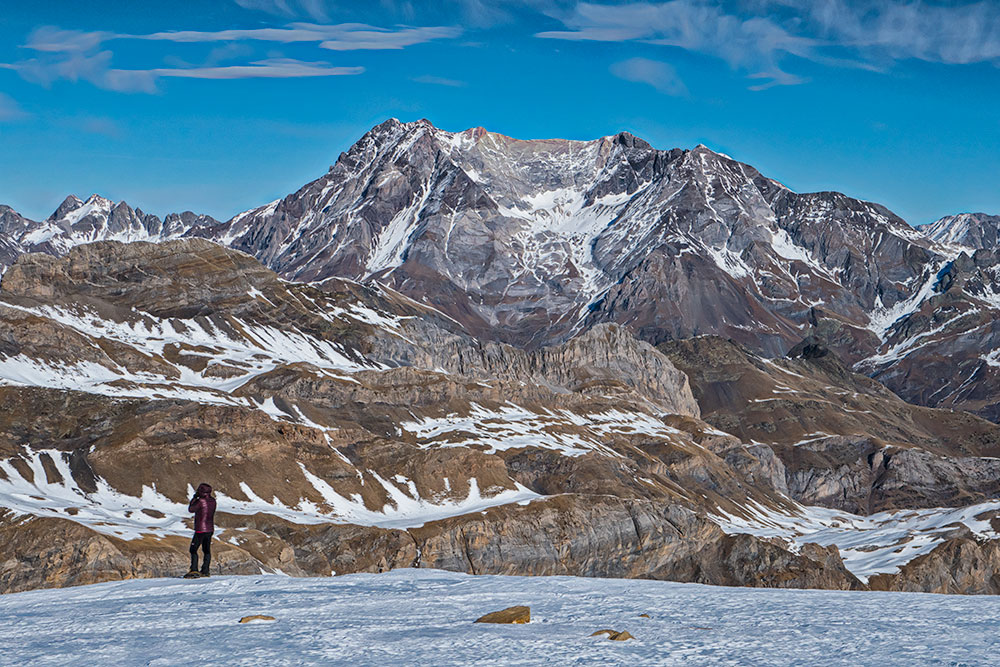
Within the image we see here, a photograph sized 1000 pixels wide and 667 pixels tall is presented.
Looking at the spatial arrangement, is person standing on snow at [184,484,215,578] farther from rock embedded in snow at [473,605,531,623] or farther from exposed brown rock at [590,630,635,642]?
exposed brown rock at [590,630,635,642]

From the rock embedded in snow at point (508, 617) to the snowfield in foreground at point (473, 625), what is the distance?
0.44 meters

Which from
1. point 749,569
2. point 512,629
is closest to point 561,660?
point 512,629

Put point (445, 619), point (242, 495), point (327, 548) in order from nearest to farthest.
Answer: point (445, 619), point (327, 548), point (242, 495)

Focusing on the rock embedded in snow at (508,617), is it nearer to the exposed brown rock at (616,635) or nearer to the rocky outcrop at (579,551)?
the exposed brown rock at (616,635)

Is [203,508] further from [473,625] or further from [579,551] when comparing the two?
[579,551]

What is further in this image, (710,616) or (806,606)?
(806,606)

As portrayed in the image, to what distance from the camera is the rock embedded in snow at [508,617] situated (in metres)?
25.7

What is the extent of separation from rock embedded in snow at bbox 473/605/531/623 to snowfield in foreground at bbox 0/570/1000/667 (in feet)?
1.43

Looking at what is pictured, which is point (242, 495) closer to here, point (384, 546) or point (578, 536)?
point (384, 546)

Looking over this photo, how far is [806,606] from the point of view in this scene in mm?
28578

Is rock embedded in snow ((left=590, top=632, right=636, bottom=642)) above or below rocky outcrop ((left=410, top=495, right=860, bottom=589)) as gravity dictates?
below

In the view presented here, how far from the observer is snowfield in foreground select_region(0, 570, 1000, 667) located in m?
21.9

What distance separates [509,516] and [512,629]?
165 m

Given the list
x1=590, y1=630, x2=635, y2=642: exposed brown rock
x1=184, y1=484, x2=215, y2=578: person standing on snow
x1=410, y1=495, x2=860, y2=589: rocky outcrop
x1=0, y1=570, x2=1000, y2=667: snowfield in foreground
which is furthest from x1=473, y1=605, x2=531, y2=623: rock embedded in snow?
x1=410, y1=495, x2=860, y2=589: rocky outcrop
